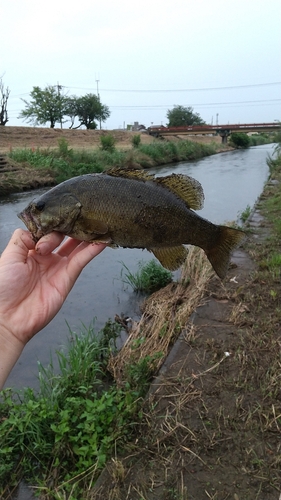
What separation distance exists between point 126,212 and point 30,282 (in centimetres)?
92

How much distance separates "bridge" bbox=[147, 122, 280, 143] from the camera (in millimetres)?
72887

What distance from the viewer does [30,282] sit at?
3.02 metres

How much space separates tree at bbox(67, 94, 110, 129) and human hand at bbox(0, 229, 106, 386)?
285 feet

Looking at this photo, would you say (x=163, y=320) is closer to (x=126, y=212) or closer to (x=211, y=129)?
(x=126, y=212)

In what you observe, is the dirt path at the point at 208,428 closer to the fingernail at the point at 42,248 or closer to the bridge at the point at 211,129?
the fingernail at the point at 42,248

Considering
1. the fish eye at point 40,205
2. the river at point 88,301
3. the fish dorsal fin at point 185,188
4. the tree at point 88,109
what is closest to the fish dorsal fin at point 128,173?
the fish dorsal fin at point 185,188

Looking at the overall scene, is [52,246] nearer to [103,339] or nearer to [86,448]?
[86,448]

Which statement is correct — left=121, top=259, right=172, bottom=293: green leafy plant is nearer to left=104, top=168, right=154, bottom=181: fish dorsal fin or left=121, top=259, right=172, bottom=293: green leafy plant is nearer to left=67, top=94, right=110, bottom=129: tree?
left=104, top=168, right=154, bottom=181: fish dorsal fin

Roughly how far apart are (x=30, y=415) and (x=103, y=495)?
48.9 inches

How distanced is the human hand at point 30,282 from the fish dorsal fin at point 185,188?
66 centimetres

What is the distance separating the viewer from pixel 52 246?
283 centimetres

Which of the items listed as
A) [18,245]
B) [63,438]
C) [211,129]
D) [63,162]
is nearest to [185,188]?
[18,245]

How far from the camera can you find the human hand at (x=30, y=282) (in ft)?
9.22

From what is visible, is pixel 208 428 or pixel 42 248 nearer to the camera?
pixel 42 248
